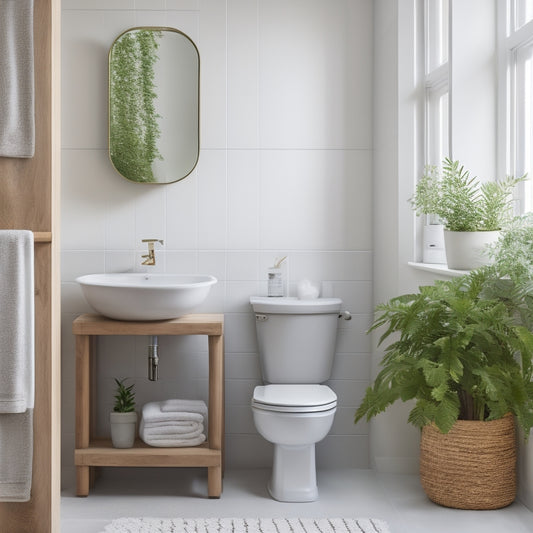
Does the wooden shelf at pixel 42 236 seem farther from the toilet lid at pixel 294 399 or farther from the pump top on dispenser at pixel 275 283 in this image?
the pump top on dispenser at pixel 275 283

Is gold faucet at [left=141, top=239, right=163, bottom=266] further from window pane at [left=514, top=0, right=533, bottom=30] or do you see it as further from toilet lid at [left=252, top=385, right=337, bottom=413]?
window pane at [left=514, top=0, right=533, bottom=30]

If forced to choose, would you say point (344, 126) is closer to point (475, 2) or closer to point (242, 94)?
point (242, 94)

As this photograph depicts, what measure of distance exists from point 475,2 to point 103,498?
2548 mm

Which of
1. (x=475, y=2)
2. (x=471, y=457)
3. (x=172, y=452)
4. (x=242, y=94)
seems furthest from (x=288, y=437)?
(x=475, y=2)

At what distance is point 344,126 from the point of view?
354 cm

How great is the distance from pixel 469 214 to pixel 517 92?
21.0 inches

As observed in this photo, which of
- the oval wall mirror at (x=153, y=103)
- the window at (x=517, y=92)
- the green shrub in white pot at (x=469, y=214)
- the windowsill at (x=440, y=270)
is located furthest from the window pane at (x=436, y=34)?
the oval wall mirror at (x=153, y=103)

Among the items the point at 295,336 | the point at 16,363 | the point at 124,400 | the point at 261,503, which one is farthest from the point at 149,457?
the point at 16,363

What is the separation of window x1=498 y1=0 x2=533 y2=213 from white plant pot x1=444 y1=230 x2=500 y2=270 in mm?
197

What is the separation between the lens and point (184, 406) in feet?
10.5

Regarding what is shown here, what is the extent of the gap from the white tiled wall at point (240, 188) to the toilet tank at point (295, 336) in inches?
6.8

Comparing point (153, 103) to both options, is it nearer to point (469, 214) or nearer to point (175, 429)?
point (175, 429)

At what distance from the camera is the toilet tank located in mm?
3328

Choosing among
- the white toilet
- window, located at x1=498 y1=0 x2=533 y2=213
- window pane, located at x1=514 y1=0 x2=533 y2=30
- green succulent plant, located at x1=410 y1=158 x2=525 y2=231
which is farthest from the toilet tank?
window pane, located at x1=514 y1=0 x2=533 y2=30
